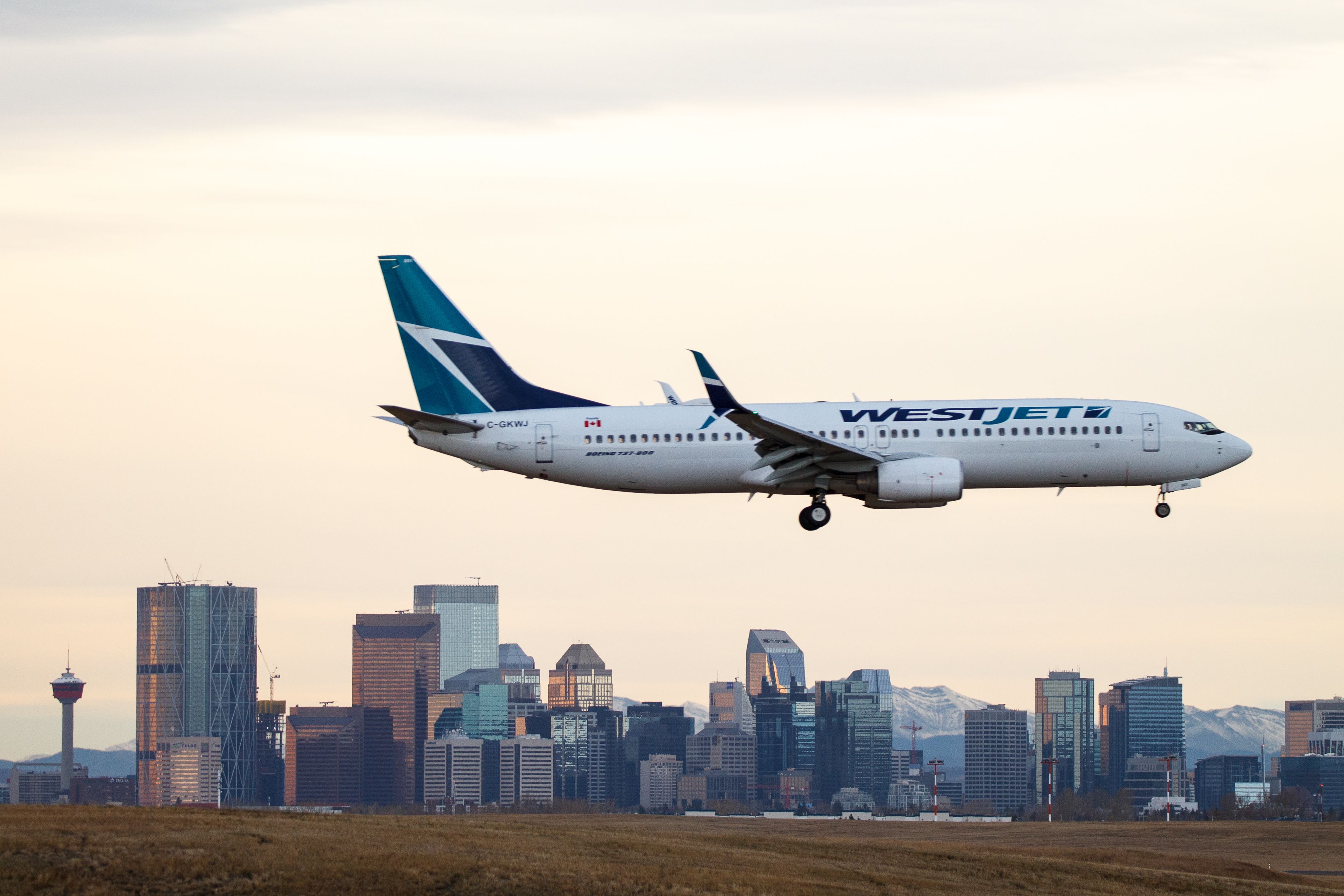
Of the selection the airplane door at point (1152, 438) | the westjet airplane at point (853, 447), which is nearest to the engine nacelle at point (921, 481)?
the westjet airplane at point (853, 447)

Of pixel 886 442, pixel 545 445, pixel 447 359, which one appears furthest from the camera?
pixel 447 359

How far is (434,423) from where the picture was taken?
77250mm

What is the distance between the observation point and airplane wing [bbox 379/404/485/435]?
76000mm

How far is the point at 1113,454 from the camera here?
75750 millimetres

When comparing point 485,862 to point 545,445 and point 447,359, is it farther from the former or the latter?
point 447,359

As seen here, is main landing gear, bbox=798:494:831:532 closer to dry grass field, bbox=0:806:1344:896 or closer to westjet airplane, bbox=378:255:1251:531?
westjet airplane, bbox=378:255:1251:531

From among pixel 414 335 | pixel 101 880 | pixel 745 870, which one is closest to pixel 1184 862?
pixel 745 870

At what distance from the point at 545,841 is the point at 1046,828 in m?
112

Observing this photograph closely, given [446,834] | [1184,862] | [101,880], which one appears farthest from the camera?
[1184,862]

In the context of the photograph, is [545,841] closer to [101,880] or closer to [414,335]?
[101,880]

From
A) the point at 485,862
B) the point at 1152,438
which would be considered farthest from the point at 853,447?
the point at 485,862

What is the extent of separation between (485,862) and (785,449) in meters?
22.6

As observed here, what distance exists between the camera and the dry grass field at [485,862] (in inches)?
2146

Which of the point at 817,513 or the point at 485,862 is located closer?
the point at 485,862
